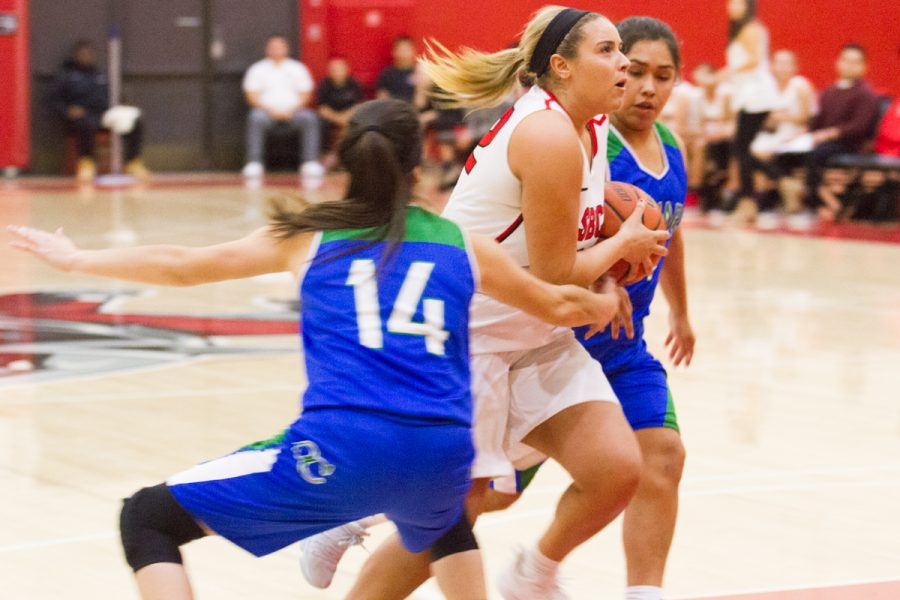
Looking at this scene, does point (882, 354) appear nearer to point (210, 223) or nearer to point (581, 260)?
point (581, 260)

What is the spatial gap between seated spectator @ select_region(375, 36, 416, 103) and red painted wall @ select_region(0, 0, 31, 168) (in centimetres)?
430

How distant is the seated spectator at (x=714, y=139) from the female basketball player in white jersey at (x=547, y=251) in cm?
1149

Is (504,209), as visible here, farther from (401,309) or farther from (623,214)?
(401,309)

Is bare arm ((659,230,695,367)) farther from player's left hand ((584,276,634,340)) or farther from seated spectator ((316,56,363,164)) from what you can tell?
seated spectator ((316,56,363,164))

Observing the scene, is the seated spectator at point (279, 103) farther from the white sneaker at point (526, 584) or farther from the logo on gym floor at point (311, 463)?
the logo on gym floor at point (311, 463)

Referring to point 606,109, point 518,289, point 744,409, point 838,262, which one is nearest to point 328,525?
point 518,289

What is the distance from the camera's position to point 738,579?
13.6 feet

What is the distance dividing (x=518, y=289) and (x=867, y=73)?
1452 centimetres

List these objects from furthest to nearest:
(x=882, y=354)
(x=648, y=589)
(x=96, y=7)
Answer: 1. (x=96, y=7)
2. (x=882, y=354)
3. (x=648, y=589)

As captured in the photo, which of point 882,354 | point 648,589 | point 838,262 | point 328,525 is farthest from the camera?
point 838,262

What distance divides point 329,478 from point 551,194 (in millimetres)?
879

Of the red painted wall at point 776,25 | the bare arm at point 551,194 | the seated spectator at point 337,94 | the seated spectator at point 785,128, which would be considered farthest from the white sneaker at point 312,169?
the bare arm at point 551,194

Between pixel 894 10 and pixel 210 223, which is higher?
pixel 894 10

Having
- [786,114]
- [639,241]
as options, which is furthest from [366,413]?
[786,114]
